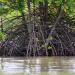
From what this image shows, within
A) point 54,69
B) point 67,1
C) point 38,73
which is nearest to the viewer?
point 38,73

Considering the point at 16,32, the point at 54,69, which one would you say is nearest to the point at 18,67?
the point at 54,69

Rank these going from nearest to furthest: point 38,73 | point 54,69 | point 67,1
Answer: point 38,73, point 54,69, point 67,1

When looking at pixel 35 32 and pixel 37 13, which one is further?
pixel 37 13

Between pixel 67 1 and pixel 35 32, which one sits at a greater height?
pixel 67 1

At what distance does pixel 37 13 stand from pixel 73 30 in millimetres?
1428

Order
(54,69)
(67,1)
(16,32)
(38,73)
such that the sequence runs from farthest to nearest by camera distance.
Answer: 1. (16,32)
2. (67,1)
3. (54,69)
4. (38,73)

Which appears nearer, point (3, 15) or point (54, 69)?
point (54, 69)

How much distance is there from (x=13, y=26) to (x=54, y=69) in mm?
5839

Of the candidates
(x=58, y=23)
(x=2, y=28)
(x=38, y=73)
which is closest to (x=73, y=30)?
(x=58, y=23)

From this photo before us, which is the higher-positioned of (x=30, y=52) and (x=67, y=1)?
(x=67, y=1)

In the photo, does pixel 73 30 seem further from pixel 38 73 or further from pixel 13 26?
pixel 38 73

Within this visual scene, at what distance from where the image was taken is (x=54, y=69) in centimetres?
973

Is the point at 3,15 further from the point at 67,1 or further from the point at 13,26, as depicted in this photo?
the point at 67,1

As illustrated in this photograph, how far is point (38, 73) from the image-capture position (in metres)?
9.07
